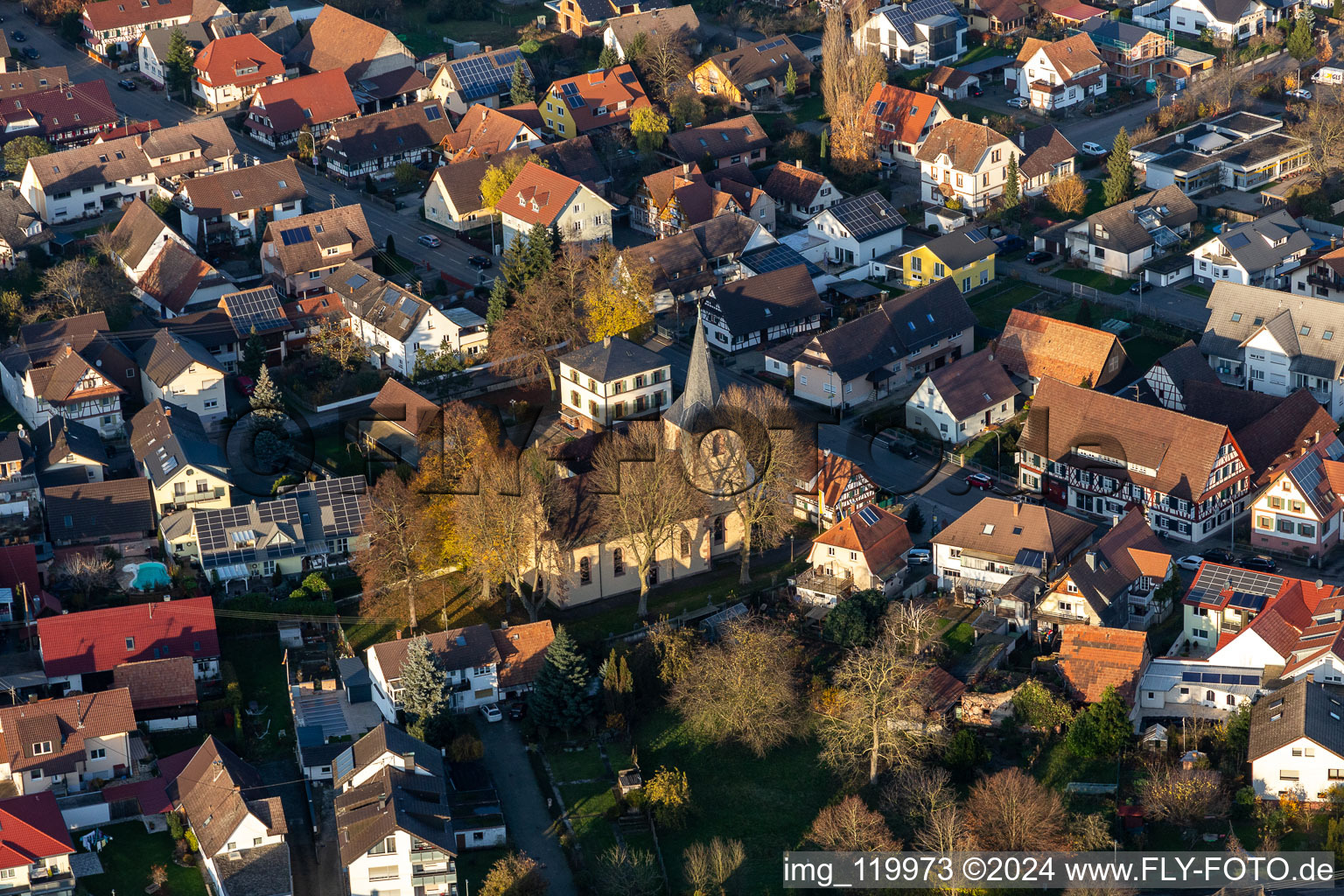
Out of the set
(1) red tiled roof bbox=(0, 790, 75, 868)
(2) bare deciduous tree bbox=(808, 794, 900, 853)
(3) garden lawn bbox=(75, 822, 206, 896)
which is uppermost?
(1) red tiled roof bbox=(0, 790, 75, 868)

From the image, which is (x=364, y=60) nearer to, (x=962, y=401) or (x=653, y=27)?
(x=653, y=27)

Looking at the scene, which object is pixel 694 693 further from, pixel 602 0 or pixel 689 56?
pixel 602 0

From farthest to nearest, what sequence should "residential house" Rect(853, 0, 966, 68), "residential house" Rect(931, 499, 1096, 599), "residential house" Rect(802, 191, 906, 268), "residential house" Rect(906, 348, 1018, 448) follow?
"residential house" Rect(853, 0, 966, 68), "residential house" Rect(802, 191, 906, 268), "residential house" Rect(906, 348, 1018, 448), "residential house" Rect(931, 499, 1096, 599)

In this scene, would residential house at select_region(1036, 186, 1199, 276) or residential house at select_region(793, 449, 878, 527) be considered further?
residential house at select_region(1036, 186, 1199, 276)

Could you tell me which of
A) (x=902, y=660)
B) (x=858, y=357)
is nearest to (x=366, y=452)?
(x=858, y=357)

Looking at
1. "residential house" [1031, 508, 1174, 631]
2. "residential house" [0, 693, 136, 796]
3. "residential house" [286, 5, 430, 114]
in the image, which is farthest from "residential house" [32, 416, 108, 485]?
"residential house" [286, 5, 430, 114]

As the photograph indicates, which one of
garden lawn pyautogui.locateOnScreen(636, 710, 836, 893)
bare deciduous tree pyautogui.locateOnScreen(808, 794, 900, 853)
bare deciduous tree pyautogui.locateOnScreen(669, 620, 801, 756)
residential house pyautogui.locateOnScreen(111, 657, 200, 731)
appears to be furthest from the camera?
residential house pyautogui.locateOnScreen(111, 657, 200, 731)

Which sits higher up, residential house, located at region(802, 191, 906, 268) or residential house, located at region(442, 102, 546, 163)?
residential house, located at region(442, 102, 546, 163)

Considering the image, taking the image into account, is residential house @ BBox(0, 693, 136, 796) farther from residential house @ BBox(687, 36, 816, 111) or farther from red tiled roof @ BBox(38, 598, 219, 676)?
residential house @ BBox(687, 36, 816, 111)
